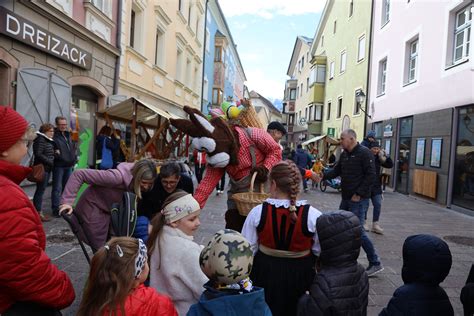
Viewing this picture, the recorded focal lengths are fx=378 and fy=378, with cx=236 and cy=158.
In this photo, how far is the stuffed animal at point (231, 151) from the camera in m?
3.24

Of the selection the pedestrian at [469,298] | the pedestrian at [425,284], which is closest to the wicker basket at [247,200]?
the pedestrian at [425,284]

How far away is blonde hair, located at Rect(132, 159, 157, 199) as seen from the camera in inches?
125

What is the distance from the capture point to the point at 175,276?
209 cm

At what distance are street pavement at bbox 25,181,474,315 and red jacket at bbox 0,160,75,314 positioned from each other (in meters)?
1.72

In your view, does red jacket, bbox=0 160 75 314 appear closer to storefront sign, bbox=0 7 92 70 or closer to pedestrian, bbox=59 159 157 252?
pedestrian, bbox=59 159 157 252

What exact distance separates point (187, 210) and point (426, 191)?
11.5 metres

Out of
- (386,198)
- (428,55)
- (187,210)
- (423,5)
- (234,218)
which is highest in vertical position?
(423,5)

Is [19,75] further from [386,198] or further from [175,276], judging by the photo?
[386,198]

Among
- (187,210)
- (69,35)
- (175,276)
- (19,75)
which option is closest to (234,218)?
(187,210)

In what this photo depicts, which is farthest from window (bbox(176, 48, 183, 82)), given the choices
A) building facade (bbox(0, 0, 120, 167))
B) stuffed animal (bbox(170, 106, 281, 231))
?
stuffed animal (bbox(170, 106, 281, 231))

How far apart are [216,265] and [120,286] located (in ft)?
1.36

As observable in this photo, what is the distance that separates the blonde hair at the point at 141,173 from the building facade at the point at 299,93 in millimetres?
28858

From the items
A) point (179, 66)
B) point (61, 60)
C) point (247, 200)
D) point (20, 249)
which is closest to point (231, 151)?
point (247, 200)

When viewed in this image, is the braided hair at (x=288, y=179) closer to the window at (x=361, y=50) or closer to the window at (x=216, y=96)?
the window at (x=361, y=50)
